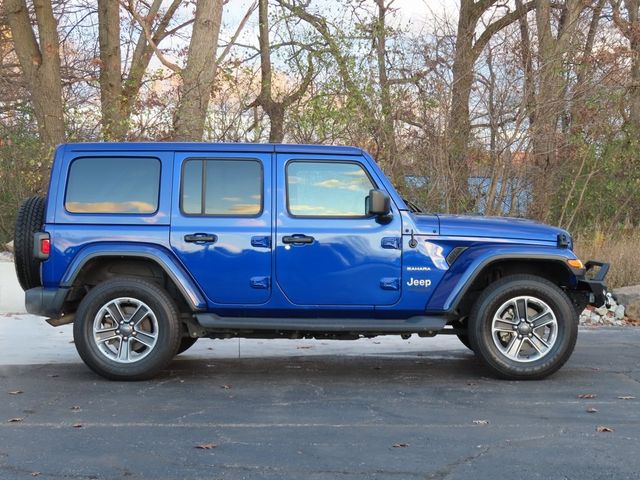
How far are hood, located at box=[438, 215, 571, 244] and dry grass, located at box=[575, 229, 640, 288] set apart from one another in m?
5.92

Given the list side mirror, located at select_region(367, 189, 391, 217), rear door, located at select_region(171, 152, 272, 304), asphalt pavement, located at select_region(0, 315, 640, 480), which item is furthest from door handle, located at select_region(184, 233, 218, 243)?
side mirror, located at select_region(367, 189, 391, 217)

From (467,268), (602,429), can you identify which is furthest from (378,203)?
(602,429)

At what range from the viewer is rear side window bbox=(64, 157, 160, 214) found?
24.2 ft

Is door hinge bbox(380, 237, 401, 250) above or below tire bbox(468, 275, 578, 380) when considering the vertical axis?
above

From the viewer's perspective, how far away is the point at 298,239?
7.22 meters

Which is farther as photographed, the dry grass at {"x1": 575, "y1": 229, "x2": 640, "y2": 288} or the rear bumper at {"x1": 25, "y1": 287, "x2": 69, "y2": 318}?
the dry grass at {"x1": 575, "y1": 229, "x2": 640, "y2": 288}

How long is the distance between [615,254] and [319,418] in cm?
842

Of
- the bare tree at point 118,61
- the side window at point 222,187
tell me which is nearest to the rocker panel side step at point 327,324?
the side window at point 222,187

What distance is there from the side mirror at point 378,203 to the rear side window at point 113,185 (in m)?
1.76

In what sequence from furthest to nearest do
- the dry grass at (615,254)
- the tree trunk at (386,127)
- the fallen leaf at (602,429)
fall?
the tree trunk at (386,127), the dry grass at (615,254), the fallen leaf at (602,429)

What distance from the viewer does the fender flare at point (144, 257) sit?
Result: 719cm

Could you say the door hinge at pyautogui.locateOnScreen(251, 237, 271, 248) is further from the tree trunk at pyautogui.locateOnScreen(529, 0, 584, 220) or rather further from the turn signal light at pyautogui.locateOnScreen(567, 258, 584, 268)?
the tree trunk at pyautogui.locateOnScreen(529, 0, 584, 220)

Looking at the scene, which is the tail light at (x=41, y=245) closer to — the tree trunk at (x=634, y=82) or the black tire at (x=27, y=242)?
the black tire at (x=27, y=242)

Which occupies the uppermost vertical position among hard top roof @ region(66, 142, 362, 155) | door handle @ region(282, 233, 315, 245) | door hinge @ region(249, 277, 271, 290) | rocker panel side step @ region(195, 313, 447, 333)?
hard top roof @ region(66, 142, 362, 155)
